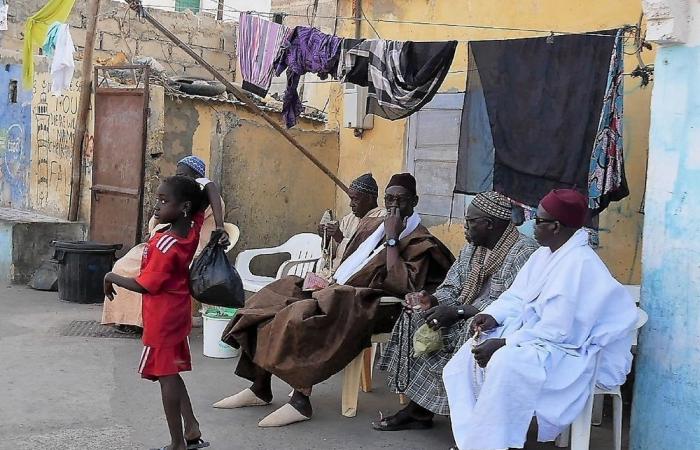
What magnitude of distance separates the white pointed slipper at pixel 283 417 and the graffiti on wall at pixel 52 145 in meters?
6.17

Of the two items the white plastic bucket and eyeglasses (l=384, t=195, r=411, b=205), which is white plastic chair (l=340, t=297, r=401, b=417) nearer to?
eyeglasses (l=384, t=195, r=411, b=205)

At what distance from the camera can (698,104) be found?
12.8 ft

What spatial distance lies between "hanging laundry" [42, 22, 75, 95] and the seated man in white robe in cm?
611

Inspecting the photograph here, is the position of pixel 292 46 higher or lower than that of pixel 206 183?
higher

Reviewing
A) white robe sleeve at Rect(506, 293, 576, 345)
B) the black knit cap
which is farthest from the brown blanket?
white robe sleeve at Rect(506, 293, 576, 345)

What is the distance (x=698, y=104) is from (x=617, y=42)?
2.56 ft

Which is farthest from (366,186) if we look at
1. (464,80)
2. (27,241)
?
(27,241)

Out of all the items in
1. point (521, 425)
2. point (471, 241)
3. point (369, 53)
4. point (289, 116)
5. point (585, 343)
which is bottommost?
point (521, 425)

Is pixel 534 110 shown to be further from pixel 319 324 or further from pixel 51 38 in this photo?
pixel 51 38

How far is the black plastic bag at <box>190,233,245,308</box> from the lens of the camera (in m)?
4.09

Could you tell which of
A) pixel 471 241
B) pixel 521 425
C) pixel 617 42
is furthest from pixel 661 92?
pixel 521 425

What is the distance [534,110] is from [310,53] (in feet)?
6.07

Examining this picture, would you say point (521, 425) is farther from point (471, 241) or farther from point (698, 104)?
point (698, 104)

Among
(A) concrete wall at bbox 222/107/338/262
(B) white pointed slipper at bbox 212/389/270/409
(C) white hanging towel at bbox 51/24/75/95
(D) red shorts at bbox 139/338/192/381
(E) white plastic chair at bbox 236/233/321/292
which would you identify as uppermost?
(C) white hanging towel at bbox 51/24/75/95
